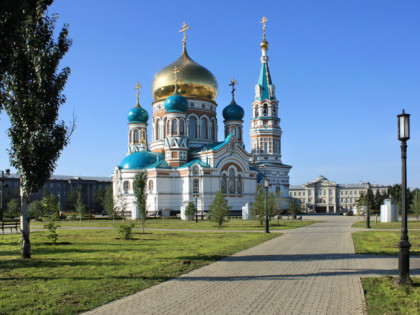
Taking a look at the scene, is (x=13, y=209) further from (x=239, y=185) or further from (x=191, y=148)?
(x=239, y=185)

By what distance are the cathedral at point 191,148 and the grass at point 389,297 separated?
39.0m

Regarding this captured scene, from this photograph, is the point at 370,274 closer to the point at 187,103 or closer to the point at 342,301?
the point at 342,301

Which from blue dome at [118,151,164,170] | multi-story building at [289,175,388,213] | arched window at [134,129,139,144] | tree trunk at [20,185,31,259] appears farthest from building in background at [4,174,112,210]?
tree trunk at [20,185,31,259]

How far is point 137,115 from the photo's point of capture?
191 feet

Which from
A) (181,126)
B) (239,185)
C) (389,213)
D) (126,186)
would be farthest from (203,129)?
(389,213)

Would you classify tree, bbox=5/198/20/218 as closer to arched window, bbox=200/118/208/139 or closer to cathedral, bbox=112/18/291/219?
cathedral, bbox=112/18/291/219

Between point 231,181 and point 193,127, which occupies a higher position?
point 193,127

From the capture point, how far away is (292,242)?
18.4 meters

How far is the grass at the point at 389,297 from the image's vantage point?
735 cm

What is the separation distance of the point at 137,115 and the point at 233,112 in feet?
42.0

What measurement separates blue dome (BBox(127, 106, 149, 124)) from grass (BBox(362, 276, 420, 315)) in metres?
50.7

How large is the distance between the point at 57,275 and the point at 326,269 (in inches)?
263

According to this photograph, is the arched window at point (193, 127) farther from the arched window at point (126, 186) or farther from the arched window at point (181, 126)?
the arched window at point (126, 186)

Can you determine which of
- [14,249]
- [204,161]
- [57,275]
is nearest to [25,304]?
[57,275]
